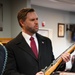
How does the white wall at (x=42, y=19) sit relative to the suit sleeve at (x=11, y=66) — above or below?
above

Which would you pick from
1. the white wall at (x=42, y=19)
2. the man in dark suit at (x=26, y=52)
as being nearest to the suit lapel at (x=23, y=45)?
the man in dark suit at (x=26, y=52)

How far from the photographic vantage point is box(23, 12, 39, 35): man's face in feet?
5.65

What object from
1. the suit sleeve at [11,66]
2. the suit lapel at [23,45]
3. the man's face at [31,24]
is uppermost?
the man's face at [31,24]

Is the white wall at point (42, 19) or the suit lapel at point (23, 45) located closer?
the suit lapel at point (23, 45)

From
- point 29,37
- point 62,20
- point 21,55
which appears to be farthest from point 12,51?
point 62,20

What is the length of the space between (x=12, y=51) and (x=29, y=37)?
21 centimetres

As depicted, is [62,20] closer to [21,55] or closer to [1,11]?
[1,11]

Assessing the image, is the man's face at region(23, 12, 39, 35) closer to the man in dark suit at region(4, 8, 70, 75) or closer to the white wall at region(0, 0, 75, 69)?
the man in dark suit at region(4, 8, 70, 75)

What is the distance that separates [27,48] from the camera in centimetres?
175

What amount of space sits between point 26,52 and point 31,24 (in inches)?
9.8

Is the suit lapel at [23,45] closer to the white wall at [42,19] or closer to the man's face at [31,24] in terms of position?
the man's face at [31,24]

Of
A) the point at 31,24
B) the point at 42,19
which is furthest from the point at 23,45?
the point at 42,19

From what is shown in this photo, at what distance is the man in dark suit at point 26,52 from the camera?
170cm

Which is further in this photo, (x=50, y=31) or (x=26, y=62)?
(x=50, y=31)
